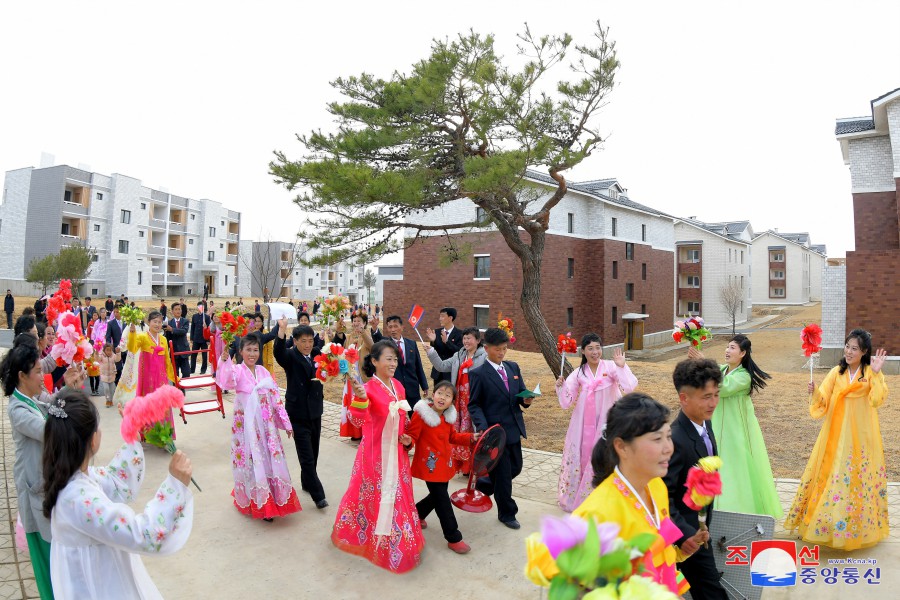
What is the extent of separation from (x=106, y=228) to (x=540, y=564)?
1823 inches

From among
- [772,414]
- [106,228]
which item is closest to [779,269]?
[772,414]

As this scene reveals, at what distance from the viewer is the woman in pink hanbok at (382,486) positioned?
409 cm

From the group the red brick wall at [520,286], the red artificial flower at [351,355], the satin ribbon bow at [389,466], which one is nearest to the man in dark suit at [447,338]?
the red artificial flower at [351,355]

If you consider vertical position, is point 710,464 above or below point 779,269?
below

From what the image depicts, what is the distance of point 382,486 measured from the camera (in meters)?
4.12

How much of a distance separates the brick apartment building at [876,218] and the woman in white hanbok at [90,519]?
62.7 ft

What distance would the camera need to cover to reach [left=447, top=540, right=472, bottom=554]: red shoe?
4.35 meters

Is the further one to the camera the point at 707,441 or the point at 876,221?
the point at 876,221

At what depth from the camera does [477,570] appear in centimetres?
411

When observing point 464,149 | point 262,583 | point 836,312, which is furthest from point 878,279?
point 262,583

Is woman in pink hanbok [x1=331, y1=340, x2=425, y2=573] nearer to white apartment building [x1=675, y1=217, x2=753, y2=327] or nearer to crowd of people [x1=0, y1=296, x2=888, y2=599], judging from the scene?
crowd of people [x1=0, y1=296, x2=888, y2=599]

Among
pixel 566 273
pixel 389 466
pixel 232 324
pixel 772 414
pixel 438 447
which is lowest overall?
pixel 772 414

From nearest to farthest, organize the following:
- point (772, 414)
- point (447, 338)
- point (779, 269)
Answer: point (447, 338), point (772, 414), point (779, 269)

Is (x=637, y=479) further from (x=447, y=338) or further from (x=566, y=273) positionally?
(x=566, y=273)
